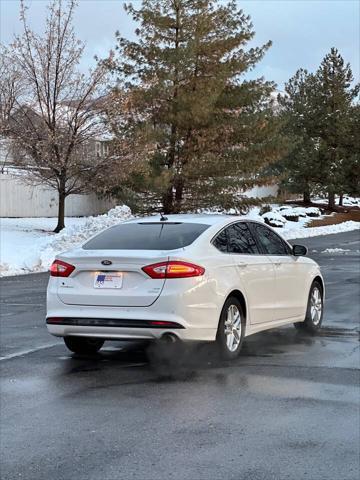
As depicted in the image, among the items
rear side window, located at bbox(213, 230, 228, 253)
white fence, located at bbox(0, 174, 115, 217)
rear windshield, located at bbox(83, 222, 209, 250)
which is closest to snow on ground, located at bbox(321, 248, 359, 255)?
white fence, located at bbox(0, 174, 115, 217)

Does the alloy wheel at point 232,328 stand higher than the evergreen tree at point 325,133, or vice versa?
the evergreen tree at point 325,133

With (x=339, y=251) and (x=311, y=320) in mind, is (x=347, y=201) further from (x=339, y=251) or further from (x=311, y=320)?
(x=311, y=320)

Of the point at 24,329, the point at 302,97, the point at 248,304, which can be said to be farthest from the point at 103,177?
the point at 302,97

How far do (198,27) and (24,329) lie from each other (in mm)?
24018

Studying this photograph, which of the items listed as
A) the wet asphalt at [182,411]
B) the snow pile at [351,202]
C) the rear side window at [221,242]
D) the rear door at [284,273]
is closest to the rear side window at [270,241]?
the rear door at [284,273]

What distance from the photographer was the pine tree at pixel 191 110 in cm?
3023

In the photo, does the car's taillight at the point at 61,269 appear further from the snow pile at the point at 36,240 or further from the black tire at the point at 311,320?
the snow pile at the point at 36,240

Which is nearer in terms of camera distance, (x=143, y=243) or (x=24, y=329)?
(x=143, y=243)

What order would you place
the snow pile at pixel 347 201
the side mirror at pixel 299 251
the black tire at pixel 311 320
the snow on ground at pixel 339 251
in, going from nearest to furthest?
the side mirror at pixel 299 251 → the black tire at pixel 311 320 → the snow on ground at pixel 339 251 → the snow pile at pixel 347 201

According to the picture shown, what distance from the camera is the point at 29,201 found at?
118ft

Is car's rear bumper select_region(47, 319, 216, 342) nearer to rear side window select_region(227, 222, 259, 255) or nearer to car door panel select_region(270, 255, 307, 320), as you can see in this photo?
rear side window select_region(227, 222, 259, 255)

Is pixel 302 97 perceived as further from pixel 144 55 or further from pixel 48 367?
pixel 48 367

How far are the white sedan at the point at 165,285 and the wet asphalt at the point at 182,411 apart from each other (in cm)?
41

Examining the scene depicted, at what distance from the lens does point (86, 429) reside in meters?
5.47
